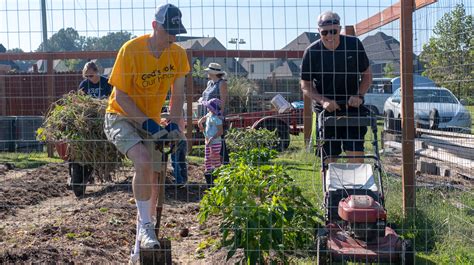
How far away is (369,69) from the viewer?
6.40 metres

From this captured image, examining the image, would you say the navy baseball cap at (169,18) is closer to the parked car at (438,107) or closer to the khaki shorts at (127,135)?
the khaki shorts at (127,135)

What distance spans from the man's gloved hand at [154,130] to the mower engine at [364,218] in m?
1.57

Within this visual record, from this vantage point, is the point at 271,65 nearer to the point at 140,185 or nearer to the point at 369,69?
the point at 369,69

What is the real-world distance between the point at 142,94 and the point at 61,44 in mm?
1368

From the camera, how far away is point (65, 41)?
20.3ft

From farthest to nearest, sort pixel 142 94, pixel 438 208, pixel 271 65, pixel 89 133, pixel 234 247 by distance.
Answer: pixel 89 133 < pixel 438 208 < pixel 271 65 < pixel 142 94 < pixel 234 247

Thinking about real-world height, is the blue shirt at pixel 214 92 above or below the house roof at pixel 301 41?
below

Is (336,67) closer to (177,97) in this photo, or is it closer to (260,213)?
(177,97)

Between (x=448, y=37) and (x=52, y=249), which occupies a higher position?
(x=448, y=37)

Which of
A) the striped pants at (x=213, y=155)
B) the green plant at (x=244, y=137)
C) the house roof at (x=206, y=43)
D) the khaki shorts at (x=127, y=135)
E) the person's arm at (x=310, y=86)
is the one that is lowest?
A: the striped pants at (x=213, y=155)

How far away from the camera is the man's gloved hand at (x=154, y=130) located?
5.27m

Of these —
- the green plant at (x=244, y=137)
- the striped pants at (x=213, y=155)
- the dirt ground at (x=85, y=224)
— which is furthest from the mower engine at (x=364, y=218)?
the green plant at (x=244, y=137)

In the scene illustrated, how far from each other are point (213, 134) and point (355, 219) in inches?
173

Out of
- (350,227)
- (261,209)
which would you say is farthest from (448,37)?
(261,209)
